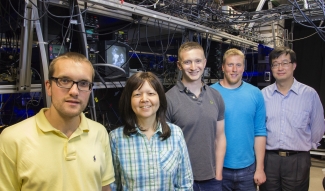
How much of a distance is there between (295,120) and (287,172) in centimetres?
39

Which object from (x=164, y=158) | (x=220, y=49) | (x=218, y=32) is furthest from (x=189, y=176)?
(x=220, y=49)

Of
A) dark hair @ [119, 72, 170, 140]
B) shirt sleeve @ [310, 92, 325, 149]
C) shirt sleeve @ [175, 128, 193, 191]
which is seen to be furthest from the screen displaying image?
shirt sleeve @ [310, 92, 325, 149]

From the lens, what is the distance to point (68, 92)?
932 millimetres

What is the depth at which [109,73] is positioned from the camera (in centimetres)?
183

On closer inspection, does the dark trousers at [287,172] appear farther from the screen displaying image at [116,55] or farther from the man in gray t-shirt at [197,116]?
the screen displaying image at [116,55]

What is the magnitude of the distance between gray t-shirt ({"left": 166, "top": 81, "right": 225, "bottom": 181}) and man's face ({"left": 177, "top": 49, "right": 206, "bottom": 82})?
92mm

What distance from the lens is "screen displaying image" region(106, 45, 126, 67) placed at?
1.88 m

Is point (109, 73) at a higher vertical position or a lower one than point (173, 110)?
higher

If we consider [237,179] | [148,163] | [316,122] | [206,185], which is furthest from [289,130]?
[148,163]

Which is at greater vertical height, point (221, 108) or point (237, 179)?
point (221, 108)

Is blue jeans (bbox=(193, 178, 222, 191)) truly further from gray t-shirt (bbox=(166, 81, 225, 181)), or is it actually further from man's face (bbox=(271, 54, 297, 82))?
man's face (bbox=(271, 54, 297, 82))

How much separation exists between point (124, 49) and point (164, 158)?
116cm

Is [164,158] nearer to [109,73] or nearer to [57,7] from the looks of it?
[109,73]

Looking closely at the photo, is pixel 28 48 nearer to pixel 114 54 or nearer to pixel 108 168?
pixel 114 54
